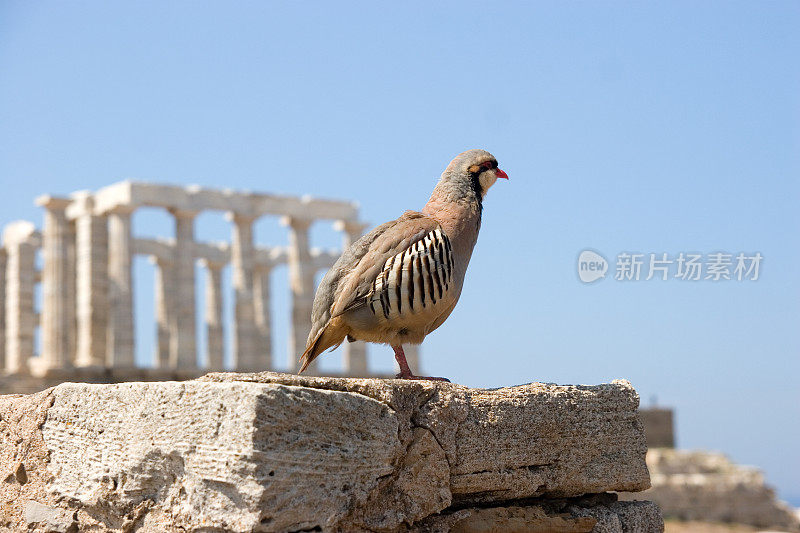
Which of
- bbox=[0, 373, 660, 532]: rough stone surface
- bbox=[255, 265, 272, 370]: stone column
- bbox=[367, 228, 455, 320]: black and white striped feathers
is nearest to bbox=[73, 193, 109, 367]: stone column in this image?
bbox=[255, 265, 272, 370]: stone column

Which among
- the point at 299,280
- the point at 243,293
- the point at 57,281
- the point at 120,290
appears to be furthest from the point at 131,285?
the point at 299,280

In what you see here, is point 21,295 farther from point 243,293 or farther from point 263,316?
point 263,316

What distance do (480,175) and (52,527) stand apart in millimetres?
3019

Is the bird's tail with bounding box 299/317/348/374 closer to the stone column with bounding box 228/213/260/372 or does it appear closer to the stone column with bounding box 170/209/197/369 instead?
the stone column with bounding box 170/209/197/369

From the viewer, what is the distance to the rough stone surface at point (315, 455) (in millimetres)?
4215

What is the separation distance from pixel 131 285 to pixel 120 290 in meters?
0.44

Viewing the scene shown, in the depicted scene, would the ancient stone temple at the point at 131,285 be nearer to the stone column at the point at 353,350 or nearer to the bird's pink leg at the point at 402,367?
the stone column at the point at 353,350

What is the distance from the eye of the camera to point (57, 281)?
3394 centimetres

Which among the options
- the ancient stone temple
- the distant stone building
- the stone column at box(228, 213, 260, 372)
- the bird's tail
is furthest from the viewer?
the stone column at box(228, 213, 260, 372)

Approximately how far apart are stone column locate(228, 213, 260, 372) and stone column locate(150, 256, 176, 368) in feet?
7.44

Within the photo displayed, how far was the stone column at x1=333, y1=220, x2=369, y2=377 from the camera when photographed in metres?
36.8

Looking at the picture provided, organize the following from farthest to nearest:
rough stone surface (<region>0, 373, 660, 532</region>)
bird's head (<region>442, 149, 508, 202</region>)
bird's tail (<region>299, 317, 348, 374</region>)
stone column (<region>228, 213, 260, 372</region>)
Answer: stone column (<region>228, 213, 260, 372</region>)
bird's head (<region>442, 149, 508, 202</region>)
bird's tail (<region>299, 317, 348, 374</region>)
rough stone surface (<region>0, 373, 660, 532</region>)

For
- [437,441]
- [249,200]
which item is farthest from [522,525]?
[249,200]

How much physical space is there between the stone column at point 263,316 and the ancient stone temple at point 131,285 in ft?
0.15
